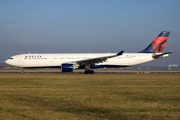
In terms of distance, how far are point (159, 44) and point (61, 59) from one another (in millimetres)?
15900

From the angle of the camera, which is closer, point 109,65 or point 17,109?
point 17,109

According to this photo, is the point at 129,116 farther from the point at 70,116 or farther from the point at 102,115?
the point at 70,116

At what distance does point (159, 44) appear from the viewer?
3506cm

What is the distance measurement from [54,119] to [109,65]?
27.4m

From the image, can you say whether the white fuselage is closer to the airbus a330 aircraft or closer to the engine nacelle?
the airbus a330 aircraft

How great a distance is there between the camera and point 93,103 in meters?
8.53

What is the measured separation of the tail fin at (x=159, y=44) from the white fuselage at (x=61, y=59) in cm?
137

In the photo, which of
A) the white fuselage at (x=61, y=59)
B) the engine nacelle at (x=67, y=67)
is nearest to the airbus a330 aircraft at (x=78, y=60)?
the white fuselage at (x=61, y=59)

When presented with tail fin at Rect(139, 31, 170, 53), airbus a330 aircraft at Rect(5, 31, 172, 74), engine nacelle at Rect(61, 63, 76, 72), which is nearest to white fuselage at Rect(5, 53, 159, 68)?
airbus a330 aircraft at Rect(5, 31, 172, 74)

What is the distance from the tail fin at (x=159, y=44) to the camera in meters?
35.1

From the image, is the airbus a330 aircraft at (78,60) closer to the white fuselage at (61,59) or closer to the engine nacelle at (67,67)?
the white fuselage at (61,59)

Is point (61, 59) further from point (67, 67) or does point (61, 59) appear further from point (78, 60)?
point (67, 67)

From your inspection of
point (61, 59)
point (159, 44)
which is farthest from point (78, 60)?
point (159, 44)

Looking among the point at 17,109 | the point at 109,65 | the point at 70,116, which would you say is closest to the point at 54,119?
the point at 70,116
